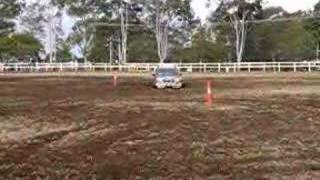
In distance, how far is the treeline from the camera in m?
109

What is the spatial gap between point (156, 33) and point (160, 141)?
91.6 meters

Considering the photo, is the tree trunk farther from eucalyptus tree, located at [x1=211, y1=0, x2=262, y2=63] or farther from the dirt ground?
the dirt ground

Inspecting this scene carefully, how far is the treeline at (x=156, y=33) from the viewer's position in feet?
357

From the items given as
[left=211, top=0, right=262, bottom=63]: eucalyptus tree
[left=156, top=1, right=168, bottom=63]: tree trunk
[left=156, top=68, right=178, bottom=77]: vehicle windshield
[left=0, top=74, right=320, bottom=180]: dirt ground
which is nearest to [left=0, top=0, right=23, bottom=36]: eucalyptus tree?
[left=156, top=1, right=168, bottom=63]: tree trunk

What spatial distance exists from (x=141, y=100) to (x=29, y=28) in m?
111

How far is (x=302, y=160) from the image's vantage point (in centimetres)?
1313

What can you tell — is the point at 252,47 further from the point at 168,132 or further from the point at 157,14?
the point at 168,132

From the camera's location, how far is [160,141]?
628 inches

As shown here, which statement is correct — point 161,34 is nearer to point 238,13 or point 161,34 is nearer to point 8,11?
point 238,13

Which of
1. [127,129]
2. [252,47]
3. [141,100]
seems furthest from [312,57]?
[127,129]

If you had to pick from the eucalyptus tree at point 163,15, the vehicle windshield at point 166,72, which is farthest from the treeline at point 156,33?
the vehicle windshield at point 166,72

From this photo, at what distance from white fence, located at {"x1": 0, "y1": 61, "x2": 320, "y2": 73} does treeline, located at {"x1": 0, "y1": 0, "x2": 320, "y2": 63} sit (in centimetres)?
1956

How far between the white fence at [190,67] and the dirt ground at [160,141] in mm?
47292

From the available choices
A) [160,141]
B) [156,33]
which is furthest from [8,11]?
[160,141]
